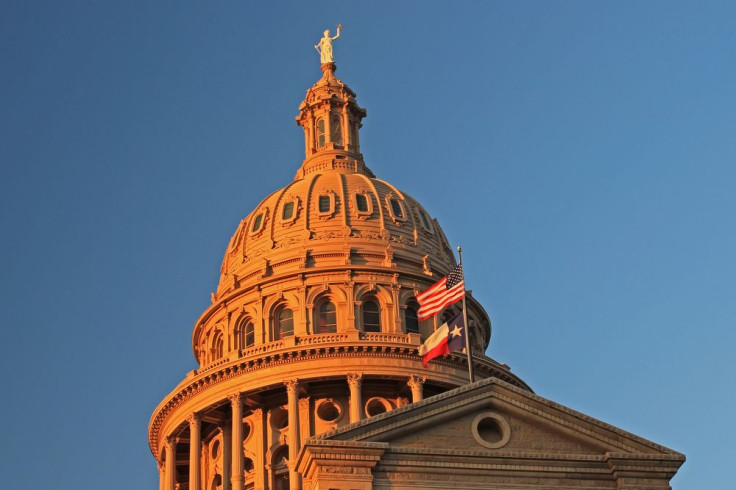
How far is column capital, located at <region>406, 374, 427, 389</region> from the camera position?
7875 cm

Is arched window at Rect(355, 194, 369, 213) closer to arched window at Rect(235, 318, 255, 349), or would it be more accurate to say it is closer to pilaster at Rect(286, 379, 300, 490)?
arched window at Rect(235, 318, 255, 349)

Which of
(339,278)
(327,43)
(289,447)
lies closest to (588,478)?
(289,447)

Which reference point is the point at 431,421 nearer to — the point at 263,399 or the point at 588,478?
the point at 588,478

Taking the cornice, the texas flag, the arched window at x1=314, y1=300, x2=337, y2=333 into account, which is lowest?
the texas flag

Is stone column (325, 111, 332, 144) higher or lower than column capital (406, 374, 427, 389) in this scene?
higher

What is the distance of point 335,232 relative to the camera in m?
86.8

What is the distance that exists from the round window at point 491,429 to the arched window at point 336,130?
174 feet

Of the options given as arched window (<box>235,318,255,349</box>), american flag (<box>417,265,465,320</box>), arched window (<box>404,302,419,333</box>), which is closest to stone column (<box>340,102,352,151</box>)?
arched window (<box>404,302,419,333</box>)

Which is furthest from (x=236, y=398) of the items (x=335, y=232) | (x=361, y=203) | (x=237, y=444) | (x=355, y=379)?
(x=361, y=203)

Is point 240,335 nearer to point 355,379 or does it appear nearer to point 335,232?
point 335,232

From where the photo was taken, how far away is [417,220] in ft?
298

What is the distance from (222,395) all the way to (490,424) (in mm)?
37204

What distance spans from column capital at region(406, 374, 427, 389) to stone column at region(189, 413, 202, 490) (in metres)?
12.4

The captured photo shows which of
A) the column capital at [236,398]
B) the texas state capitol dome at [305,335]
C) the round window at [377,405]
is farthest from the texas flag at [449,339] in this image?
the column capital at [236,398]
